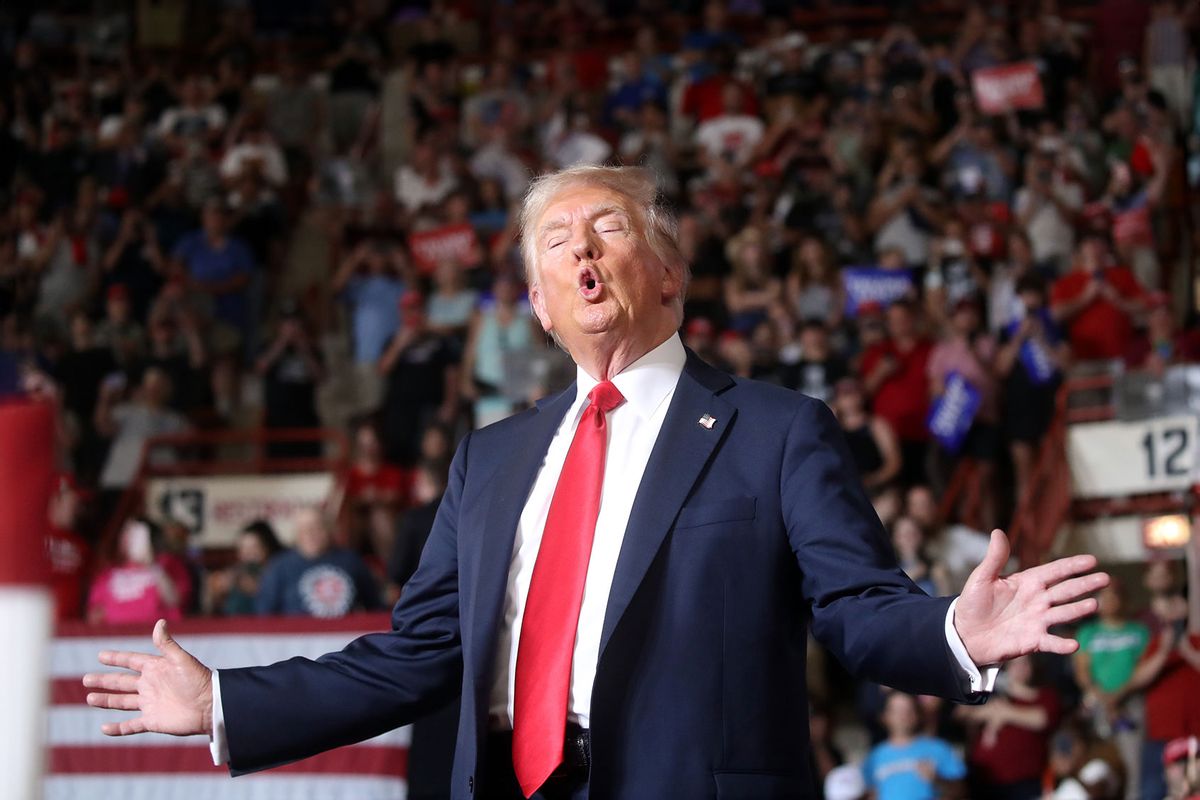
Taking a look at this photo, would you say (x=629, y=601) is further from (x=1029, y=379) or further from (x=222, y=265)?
(x=222, y=265)

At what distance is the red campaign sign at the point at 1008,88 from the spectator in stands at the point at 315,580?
6.62 meters

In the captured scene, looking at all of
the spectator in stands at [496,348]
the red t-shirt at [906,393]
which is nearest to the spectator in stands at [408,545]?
the spectator in stands at [496,348]

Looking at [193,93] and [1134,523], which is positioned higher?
[193,93]

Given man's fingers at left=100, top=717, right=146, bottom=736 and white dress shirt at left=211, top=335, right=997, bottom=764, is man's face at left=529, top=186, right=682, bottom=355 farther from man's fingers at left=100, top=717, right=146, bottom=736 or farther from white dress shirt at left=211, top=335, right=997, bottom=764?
man's fingers at left=100, top=717, right=146, bottom=736

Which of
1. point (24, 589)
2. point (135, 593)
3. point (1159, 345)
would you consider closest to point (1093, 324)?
point (1159, 345)

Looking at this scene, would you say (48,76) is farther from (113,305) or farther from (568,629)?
(568,629)

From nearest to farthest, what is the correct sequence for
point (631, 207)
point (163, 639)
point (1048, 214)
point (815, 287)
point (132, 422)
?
point (163, 639), point (631, 207), point (815, 287), point (132, 422), point (1048, 214)

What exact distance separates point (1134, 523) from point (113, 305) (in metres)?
7.11

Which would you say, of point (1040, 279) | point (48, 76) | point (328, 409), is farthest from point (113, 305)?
point (1040, 279)

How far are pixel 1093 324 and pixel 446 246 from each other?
4440mm

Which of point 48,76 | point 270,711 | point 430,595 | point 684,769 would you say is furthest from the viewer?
point 48,76

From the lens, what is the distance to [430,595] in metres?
3.24

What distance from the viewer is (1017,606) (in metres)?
2.56

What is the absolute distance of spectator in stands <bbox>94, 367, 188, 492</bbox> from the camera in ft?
39.2
